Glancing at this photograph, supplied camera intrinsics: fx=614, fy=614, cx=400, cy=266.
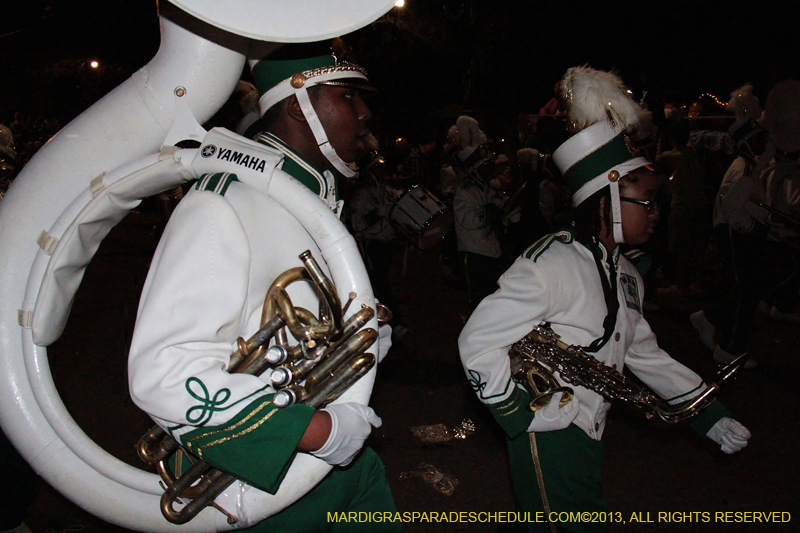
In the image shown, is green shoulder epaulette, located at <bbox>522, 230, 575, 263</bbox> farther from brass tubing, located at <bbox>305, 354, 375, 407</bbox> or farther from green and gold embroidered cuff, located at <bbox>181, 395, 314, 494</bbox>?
green and gold embroidered cuff, located at <bbox>181, 395, 314, 494</bbox>

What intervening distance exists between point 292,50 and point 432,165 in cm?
1223

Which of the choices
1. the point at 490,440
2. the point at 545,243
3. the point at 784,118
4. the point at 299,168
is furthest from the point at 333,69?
the point at 784,118

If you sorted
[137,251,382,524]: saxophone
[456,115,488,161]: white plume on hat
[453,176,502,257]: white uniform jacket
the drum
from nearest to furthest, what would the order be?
[137,251,382,524]: saxophone → [453,176,502,257]: white uniform jacket → the drum → [456,115,488,161]: white plume on hat

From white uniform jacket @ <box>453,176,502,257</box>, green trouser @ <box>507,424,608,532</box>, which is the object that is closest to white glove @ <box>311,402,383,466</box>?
green trouser @ <box>507,424,608,532</box>

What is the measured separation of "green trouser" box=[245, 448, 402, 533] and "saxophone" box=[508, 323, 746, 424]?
0.74 m

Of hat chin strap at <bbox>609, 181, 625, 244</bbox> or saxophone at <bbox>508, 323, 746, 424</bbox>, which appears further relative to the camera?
hat chin strap at <bbox>609, 181, 625, 244</bbox>

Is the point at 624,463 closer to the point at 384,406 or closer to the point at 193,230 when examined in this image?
the point at 384,406

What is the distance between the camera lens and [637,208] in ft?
8.66

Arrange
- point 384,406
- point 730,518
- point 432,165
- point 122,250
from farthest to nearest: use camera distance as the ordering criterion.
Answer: point 432,165, point 122,250, point 384,406, point 730,518

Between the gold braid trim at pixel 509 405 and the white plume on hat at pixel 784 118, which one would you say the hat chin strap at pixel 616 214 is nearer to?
the gold braid trim at pixel 509 405

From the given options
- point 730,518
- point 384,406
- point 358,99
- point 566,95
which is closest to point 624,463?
point 730,518

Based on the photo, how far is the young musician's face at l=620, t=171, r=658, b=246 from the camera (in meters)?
2.64

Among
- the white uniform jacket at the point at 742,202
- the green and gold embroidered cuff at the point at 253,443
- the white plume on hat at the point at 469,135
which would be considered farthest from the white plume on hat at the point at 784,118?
the green and gold embroidered cuff at the point at 253,443

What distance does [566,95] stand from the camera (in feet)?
9.09
